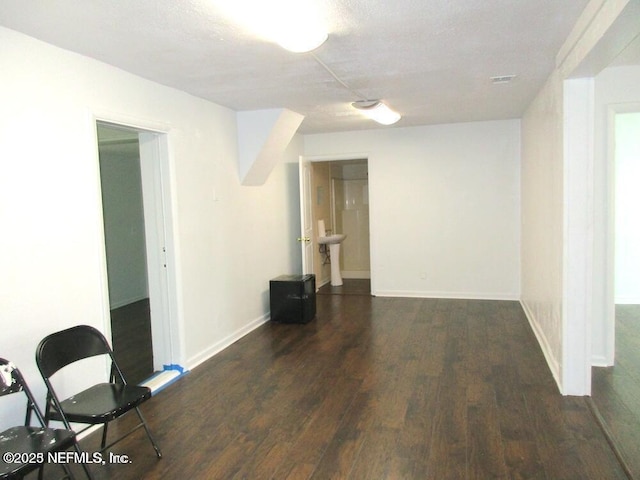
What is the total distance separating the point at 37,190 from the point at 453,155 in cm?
521

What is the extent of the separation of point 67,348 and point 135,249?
4703mm

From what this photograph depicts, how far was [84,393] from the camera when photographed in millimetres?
2654

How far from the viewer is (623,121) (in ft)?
19.4

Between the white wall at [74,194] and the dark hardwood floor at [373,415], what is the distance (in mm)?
712

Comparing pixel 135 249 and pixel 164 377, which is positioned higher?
pixel 135 249

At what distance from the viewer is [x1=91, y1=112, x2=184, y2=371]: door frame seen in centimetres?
391

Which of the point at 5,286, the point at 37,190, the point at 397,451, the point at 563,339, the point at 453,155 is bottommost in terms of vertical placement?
the point at 397,451

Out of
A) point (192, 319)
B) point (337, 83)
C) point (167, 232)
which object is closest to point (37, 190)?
point (167, 232)

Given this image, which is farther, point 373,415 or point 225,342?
point 225,342

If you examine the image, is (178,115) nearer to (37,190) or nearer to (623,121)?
(37,190)

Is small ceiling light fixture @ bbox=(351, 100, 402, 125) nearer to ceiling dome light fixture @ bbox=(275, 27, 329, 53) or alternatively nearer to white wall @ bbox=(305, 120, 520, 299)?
white wall @ bbox=(305, 120, 520, 299)

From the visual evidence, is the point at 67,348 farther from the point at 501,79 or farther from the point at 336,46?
the point at 501,79

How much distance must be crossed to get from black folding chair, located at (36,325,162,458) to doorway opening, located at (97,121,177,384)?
63 cm

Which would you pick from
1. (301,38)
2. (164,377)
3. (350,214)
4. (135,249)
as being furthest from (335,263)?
(301,38)
